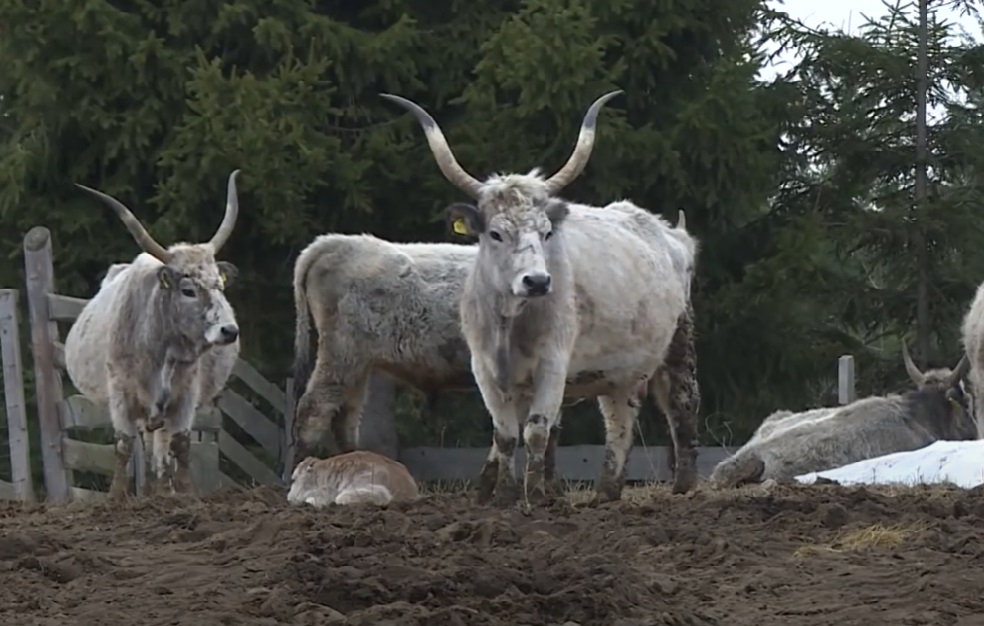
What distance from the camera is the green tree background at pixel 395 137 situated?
1588 cm

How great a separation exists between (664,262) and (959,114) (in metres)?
8.71

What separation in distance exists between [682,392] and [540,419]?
2.48 meters

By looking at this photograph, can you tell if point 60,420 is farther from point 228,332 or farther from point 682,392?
point 682,392

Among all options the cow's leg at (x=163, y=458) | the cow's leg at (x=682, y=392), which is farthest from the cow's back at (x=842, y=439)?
the cow's leg at (x=163, y=458)

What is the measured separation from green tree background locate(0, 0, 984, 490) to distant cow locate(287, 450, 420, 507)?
5.38 metres

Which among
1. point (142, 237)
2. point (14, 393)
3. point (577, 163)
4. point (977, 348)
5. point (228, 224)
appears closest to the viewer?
point (577, 163)

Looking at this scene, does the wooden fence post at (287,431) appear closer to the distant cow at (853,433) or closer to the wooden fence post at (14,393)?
the wooden fence post at (14,393)

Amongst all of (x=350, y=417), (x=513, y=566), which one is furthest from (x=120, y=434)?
(x=513, y=566)

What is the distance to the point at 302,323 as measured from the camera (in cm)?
1406

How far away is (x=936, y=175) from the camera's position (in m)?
19.5

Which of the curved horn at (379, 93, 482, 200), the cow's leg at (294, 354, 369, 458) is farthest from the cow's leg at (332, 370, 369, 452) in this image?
the curved horn at (379, 93, 482, 200)

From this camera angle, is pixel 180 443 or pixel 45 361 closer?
→ pixel 180 443

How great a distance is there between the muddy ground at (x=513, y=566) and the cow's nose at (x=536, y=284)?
1.15 meters

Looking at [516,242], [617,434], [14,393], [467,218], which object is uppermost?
[467,218]
